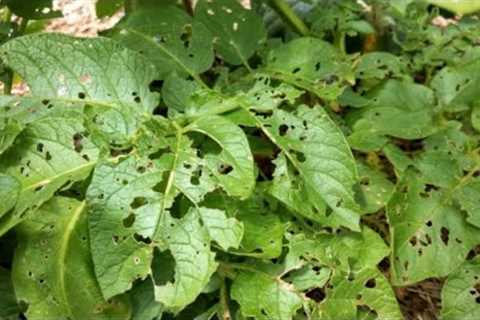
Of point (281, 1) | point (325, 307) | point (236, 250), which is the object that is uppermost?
point (281, 1)

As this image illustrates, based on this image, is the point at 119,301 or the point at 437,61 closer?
the point at 119,301

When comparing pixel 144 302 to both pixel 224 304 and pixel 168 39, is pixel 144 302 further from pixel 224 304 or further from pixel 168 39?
pixel 168 39

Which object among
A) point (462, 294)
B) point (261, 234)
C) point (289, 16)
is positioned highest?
point (289, 16)

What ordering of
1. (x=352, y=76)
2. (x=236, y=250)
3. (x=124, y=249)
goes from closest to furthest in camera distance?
Result: (x=124, y=249) → (x=236, y=250) → (x=352, y=76)

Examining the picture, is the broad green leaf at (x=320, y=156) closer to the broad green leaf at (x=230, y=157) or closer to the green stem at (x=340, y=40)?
the broad green leaf at (x=230, y=157)

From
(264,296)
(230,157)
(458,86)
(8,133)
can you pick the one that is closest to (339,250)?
(264,296)

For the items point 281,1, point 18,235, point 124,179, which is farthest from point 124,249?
point 281,1

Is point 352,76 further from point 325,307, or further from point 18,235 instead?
point 18,235

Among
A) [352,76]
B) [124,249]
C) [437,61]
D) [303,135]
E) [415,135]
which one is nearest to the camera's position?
[124,249]
